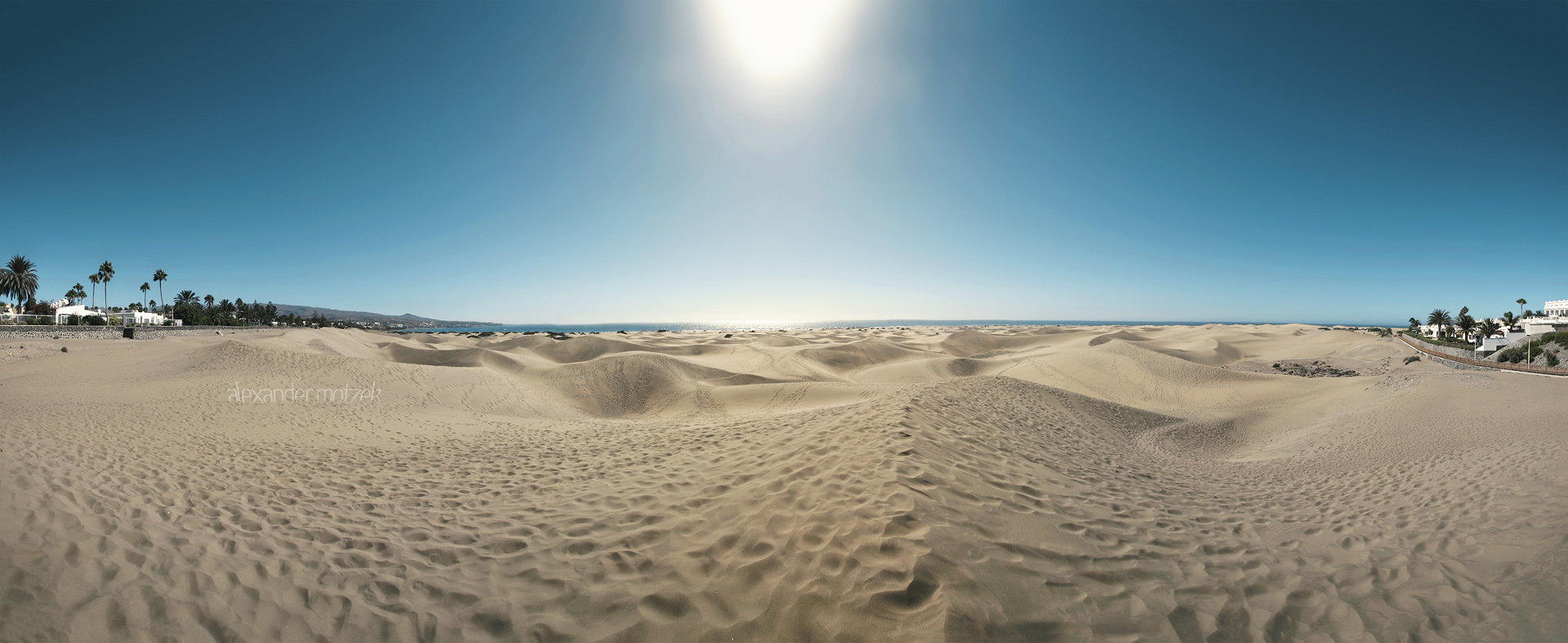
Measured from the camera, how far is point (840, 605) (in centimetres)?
438

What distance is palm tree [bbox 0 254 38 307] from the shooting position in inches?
2088

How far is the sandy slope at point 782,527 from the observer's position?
4.36 metres

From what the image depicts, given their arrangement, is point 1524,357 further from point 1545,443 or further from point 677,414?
point 677,414

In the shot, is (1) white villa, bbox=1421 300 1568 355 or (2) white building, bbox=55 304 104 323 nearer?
(1) white villa, bbox=1421 300 1568 355

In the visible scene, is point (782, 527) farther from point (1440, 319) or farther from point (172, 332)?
point (1440, 319)

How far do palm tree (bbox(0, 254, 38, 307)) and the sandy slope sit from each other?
74.4m

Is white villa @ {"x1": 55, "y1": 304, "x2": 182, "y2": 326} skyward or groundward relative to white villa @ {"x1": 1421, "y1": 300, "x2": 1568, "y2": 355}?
skyward

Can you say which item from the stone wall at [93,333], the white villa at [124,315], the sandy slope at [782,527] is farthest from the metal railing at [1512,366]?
the white villa at [124,315]

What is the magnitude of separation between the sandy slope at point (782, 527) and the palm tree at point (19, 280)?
74.4m

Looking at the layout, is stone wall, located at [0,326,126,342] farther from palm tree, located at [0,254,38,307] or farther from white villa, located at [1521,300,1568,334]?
white villa, located at [1521,300,1568,334]

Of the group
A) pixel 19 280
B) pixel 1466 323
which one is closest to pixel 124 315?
pixel 19 280

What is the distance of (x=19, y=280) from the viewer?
5403cm

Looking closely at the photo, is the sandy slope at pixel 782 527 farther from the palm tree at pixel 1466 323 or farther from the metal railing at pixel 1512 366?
the palm tree at pixel 1466 323

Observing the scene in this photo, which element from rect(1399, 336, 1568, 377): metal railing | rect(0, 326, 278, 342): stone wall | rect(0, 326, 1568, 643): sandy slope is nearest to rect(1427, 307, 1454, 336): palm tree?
rect(1399, 336, 1568, 377): metal railing
